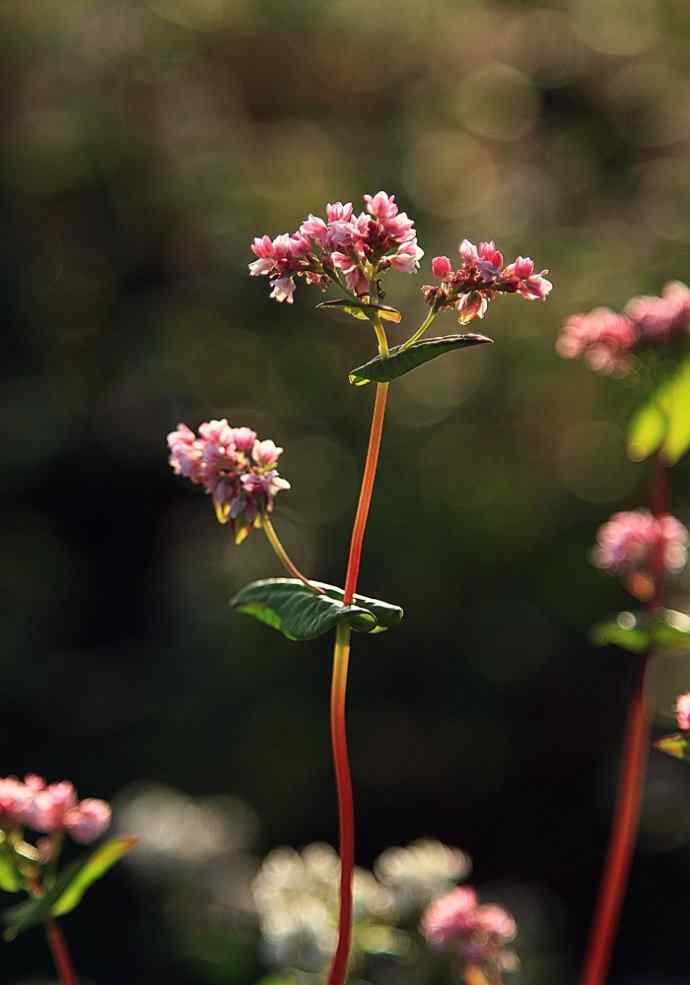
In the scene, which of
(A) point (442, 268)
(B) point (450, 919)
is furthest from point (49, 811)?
(A) point (442, 268)

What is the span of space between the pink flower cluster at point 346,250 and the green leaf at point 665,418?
0.36m

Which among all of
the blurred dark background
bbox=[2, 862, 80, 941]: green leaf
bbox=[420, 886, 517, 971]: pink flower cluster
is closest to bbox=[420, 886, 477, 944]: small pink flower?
bbox=[420, 886, 517, 971]: pink flower cluster

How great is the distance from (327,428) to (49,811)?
339 centimetres

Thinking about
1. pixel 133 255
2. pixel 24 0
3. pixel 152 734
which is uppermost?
pixel 24 0

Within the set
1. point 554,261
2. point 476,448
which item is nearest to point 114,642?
point 476,448

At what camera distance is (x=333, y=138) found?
16.9ft

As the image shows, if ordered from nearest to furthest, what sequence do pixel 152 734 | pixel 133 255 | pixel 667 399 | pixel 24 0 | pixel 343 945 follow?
pixel 343 945, pixel 667 399, pixel 152 734, pixel 133 255, pixel 24 0

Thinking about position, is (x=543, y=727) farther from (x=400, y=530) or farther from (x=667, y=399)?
(x=667, y=399)

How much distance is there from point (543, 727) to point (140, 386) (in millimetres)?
1832

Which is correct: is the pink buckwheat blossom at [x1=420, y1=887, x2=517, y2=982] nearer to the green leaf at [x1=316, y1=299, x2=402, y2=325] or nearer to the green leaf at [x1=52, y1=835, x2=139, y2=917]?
the green leaf at [x1=52, y1=835, x2=139, y2=917]

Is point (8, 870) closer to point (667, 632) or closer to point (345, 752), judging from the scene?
point (345, 752)

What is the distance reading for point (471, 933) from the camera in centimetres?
110

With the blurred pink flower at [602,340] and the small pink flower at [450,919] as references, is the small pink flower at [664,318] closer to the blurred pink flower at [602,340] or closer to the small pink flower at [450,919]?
the blurred pink flower at [602,340]

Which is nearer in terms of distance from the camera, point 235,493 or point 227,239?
point 235,493
